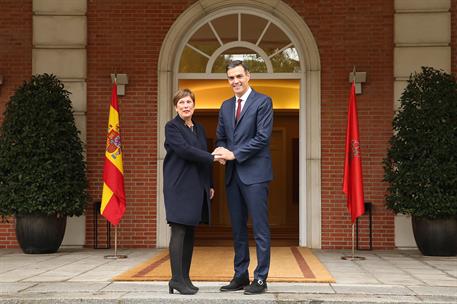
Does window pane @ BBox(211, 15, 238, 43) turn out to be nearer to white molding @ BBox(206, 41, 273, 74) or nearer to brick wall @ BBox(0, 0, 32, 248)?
white molding @ BBox(206, 41, 273, 74)

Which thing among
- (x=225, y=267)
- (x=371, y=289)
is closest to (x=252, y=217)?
(x=371, y=289)

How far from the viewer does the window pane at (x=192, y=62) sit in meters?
10.0

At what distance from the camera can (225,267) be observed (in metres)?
7.29

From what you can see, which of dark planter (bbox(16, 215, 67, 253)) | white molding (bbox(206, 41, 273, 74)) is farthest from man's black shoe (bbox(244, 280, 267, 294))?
white molding (bbox(206, 41, 273, 74))

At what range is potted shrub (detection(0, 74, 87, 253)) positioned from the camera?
28.6 ft

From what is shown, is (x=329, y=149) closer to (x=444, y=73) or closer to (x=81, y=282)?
(x=444, y=73)

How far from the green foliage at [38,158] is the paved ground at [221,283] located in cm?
69

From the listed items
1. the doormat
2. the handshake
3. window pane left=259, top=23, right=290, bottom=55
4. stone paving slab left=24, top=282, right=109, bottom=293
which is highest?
window pane left=259, top=23, right=290, bottom=55

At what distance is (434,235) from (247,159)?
3.97 metres

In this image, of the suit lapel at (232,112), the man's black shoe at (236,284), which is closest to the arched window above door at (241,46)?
the suit lapel at (232,112)

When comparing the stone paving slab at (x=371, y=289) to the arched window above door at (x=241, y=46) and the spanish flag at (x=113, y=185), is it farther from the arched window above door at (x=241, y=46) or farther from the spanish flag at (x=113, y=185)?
the arched window above door at (x=241, y=46)

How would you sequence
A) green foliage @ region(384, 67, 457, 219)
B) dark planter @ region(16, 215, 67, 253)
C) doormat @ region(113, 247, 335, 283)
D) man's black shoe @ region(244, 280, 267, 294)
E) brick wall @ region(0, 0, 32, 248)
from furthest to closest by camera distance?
1. brick wall @ region(0, 0, 32, 248)
2. dark planter @ region(16, 215, 67, 253)
3. green foliage @ region(384, 67, 457, 219)
4. doormat @ region(113, 247, 335, 283)
5. man's black shoe @ region(244, 280, 267, 294)

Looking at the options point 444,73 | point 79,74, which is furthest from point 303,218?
point 79,74

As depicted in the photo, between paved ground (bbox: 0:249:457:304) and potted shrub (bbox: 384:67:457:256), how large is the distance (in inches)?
14.1
